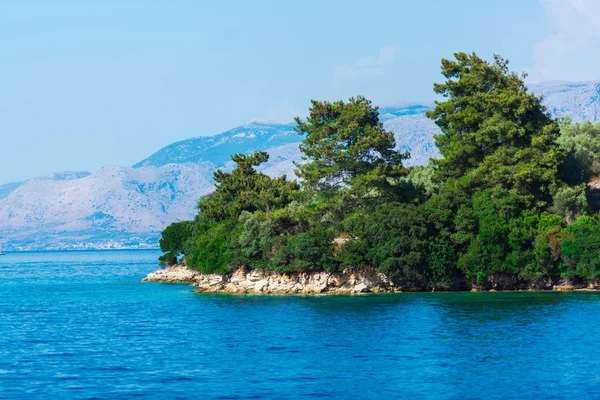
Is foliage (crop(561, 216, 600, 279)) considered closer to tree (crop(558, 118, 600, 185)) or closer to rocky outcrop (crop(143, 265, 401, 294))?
tree (crop(558, 118, 600, 185))

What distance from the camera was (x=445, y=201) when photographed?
7900 cm

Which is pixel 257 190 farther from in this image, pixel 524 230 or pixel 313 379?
pixel 313 379

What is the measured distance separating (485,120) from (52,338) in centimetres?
4748

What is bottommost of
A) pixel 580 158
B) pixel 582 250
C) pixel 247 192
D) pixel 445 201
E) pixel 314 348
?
pixel 314 348

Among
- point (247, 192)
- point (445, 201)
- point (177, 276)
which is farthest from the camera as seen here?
point (177, 276)

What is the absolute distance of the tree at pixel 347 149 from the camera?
8638 cm

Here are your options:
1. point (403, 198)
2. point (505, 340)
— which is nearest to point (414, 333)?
point (505, 340)

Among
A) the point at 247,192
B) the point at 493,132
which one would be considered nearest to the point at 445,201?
the point at 493,132

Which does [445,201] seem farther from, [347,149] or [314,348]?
[314,348]

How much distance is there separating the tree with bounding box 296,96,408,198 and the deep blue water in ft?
51.3

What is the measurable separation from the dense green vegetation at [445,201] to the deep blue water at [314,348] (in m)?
3.73

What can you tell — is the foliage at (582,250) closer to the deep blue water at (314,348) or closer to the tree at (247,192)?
the deep blue water at (314,348)

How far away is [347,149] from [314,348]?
41.0 m

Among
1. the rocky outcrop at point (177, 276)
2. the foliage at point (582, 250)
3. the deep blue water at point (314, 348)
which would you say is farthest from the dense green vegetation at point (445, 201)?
the rocky outcrop at point (177, 276)
